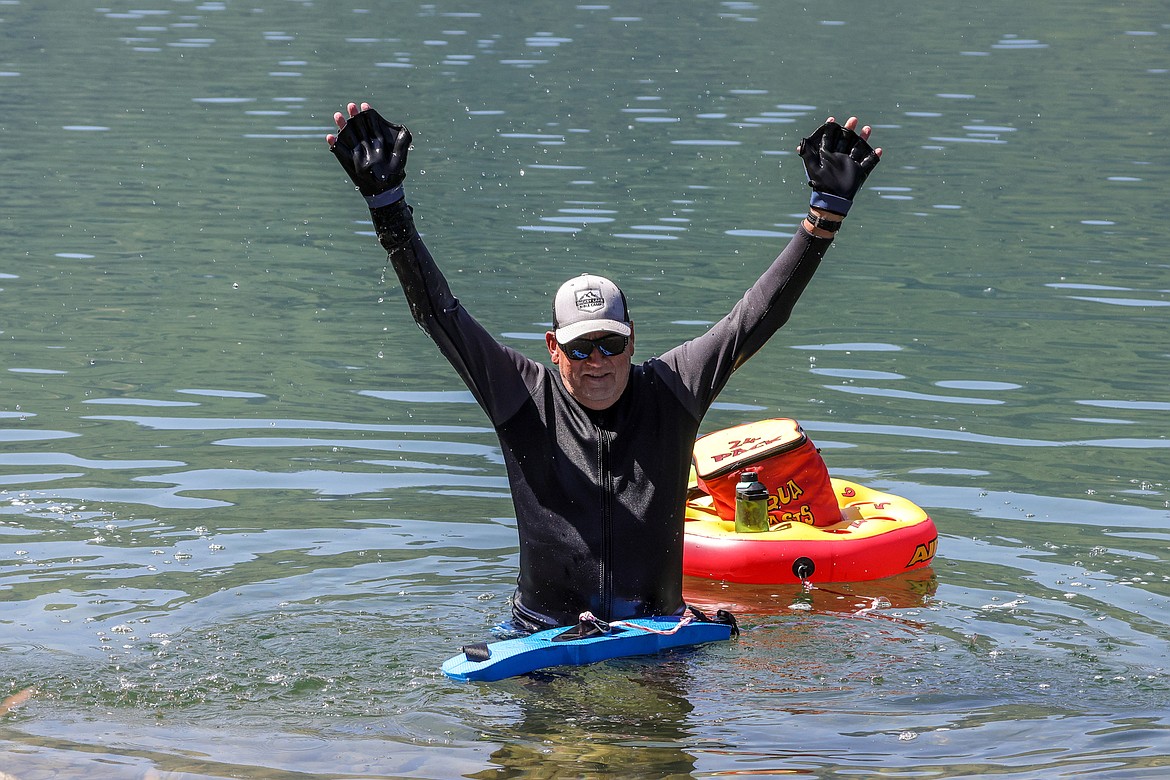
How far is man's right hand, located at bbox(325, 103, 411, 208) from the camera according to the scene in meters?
6.25

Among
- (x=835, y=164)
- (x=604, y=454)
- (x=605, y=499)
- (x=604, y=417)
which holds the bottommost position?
(x=605, y=499)

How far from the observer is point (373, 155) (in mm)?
6258

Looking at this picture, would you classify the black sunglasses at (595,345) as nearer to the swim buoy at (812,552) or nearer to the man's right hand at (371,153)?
the man's right hand at (371,153)

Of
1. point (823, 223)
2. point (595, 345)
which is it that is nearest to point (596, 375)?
point (595, 345)

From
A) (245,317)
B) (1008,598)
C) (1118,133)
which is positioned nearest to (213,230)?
(245,317)

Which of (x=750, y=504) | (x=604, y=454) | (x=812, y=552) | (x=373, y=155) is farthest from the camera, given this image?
(x=750, y=504)

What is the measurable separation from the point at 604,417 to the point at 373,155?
4.93 ft

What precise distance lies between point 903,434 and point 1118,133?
15899 mm

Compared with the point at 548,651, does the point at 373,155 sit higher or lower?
higher

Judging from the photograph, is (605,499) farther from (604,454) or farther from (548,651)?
(548,651)

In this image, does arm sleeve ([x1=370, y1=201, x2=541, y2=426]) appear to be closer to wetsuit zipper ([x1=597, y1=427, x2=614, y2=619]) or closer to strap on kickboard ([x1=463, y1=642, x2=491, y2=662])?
wetsuit zipper ([x1=597, y1=427, x2=614, y2=619])

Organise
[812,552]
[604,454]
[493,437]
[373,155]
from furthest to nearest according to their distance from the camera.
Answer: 1. [493,437]
2. [812,552]
3. [604,454]
4. [373,155]

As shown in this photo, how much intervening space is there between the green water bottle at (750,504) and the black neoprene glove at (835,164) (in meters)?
2.92

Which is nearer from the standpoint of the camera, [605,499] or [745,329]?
[745,329]
